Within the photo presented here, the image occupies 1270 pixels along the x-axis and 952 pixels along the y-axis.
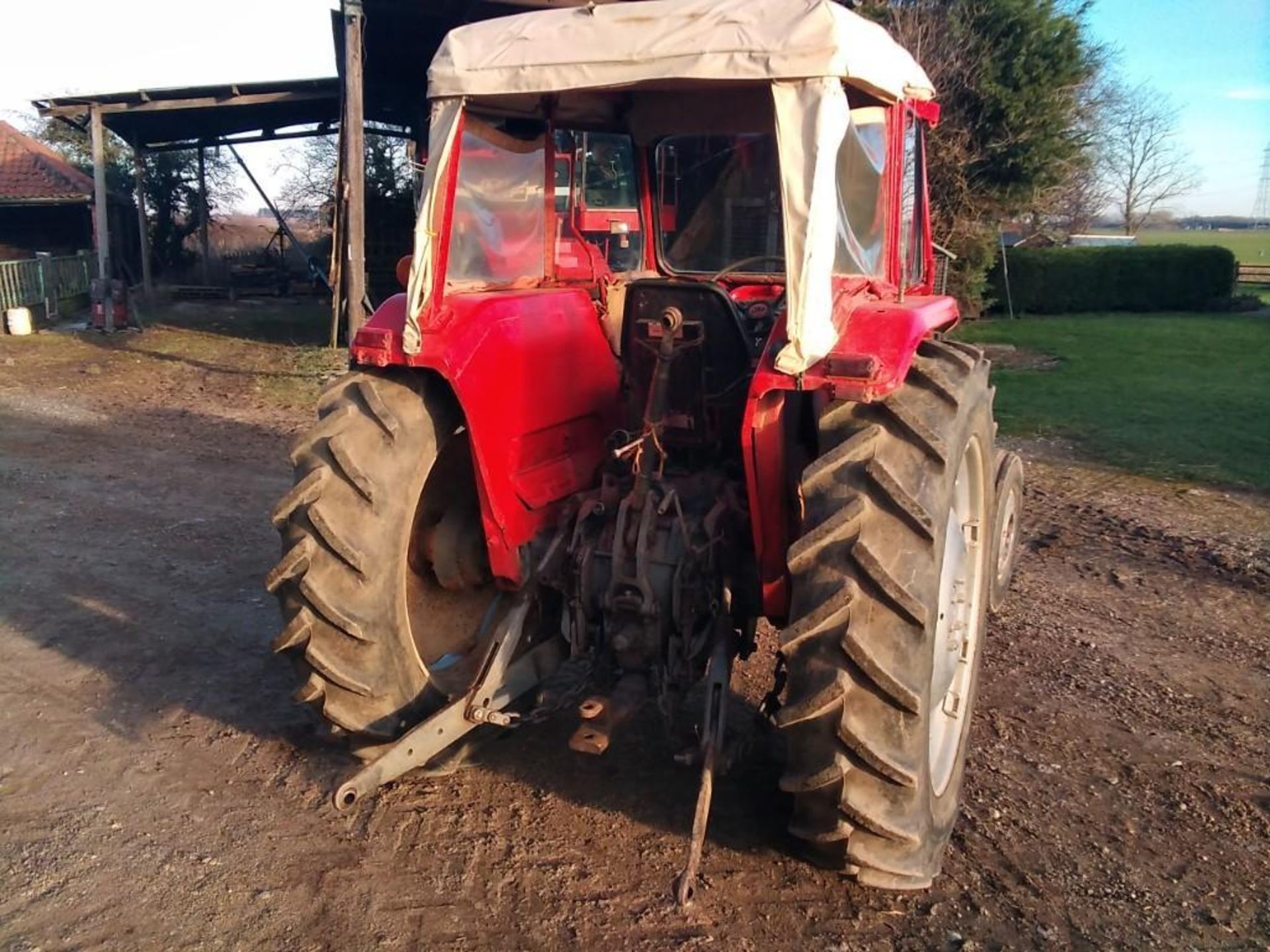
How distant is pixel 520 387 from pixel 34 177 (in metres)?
Answer: 26.1

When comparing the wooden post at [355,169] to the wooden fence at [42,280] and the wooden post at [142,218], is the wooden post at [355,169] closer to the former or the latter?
the wooden fence at [42,280]

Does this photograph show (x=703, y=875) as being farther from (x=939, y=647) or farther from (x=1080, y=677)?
(x=1080, y=677)

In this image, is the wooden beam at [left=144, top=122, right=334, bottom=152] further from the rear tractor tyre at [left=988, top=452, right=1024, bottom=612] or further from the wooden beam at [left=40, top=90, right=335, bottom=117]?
the rear tractor tyre at [left=988, top=452, right=1024, bottom=612]

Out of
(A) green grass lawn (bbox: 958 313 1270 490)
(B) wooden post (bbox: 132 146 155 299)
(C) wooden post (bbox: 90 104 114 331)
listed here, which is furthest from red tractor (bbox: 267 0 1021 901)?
(B) wooden post (bbox: 132 146 155 299)

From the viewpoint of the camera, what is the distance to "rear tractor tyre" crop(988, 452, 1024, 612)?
15.7ft

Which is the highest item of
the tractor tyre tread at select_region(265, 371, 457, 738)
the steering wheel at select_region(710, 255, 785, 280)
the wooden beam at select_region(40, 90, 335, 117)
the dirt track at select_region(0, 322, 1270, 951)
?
the wooden beam at select_region(40, 90, 335, 117)

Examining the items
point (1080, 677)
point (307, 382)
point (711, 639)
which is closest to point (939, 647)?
point (711, 639)

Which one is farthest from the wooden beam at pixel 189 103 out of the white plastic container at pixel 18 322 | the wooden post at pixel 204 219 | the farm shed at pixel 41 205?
the farm shed at pixel 41 205

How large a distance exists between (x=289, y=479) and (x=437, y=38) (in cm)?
956

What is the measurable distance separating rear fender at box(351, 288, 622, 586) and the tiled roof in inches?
954

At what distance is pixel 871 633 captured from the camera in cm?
293

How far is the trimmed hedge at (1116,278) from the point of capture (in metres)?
25.6

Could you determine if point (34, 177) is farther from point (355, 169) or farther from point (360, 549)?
point (360, 549)

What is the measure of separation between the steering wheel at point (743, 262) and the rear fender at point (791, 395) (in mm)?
612
